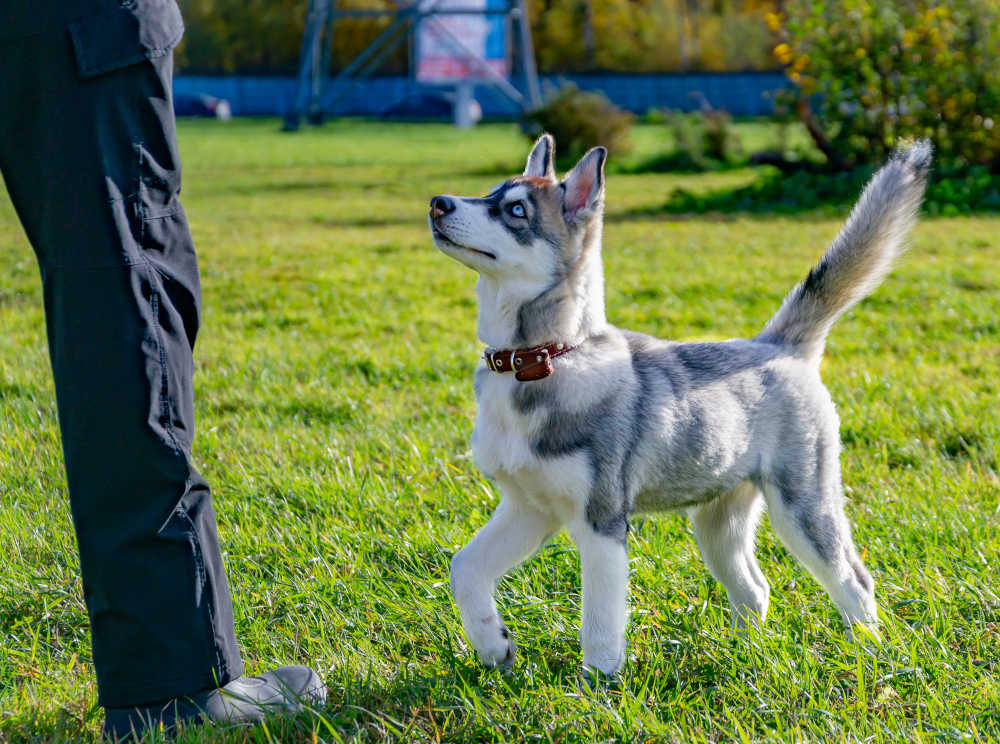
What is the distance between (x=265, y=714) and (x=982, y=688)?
1563 millimetres

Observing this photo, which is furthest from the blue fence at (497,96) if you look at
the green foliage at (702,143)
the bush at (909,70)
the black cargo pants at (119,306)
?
the black cargo pants at (119,306)

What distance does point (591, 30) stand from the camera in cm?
5225

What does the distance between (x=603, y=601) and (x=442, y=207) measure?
3.26ft

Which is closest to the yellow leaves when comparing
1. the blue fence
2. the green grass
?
the green grass

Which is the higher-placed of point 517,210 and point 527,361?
point 517,210

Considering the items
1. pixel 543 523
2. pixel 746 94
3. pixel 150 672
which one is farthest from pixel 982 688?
pixel 746 94

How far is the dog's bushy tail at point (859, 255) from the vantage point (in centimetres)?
304

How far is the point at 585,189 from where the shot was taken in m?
2.84

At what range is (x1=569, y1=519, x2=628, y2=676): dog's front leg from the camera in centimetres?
258

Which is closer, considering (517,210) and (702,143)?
(517,210)

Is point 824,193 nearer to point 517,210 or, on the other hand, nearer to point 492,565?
point 517,210

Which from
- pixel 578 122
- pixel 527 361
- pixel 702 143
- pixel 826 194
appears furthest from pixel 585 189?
pixel 702 143

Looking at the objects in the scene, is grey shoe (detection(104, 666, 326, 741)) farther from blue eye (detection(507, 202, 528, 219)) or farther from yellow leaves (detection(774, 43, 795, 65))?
yellow leaves (detection(774, 43, 795, 65))

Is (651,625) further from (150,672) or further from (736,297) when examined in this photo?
(736,297)
